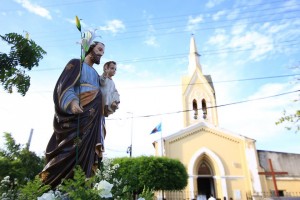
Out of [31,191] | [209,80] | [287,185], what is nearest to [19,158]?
[31,191]

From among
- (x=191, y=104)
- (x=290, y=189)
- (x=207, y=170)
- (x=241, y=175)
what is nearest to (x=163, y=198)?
(x=207, y=170)

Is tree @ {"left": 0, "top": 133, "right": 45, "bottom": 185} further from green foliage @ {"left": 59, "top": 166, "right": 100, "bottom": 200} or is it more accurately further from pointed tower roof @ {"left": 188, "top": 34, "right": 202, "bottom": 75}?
pointed tower roof @ {"left": 188, "top": 34, "right": 202, "bottom": 75}

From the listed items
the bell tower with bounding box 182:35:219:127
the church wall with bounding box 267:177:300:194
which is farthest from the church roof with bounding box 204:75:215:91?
the church wall with bounding box 267:177:300:194

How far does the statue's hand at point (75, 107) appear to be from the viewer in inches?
147

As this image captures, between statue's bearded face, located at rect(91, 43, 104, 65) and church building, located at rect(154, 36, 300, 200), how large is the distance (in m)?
20.0

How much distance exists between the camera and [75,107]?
376cm

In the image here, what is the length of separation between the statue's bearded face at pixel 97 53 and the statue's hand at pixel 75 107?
102 cm

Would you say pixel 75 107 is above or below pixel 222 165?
below

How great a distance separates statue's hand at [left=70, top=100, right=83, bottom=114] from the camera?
3738 mm

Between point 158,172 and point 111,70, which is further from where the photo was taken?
→ point 158,172

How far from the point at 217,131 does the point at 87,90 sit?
23007 millimetres

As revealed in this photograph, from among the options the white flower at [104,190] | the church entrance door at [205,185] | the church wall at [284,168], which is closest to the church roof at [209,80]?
the church wall at [284,168]

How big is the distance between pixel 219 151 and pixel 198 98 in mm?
6032

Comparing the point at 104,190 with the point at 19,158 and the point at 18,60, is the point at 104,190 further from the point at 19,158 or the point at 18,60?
the point at 19,158
